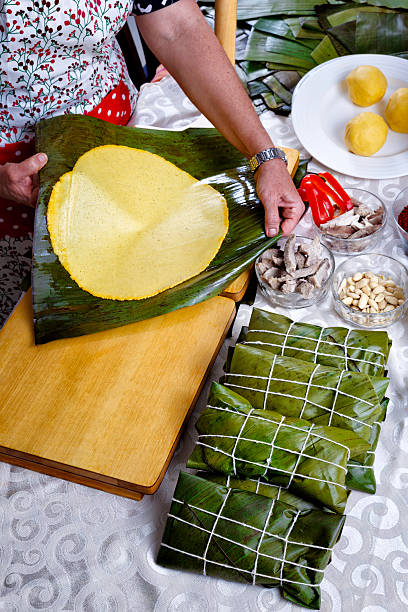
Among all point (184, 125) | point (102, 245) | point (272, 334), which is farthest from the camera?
point (184, 125)

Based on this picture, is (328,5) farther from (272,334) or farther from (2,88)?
(272,334)

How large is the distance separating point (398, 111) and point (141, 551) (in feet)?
3.71

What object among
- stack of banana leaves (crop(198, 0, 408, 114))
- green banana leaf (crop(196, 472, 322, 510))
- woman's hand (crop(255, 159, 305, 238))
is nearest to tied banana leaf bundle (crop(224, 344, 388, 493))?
green banana leaf (crop(196, 472, 322, 510))

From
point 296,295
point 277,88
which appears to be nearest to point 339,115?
point 277,88

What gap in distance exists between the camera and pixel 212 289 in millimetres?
1143

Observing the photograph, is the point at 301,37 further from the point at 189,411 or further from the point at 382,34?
the point at 189,411

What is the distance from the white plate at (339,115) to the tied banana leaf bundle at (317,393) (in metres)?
0.59

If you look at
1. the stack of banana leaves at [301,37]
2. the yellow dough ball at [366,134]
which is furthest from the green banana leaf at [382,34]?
the yellow dough ball at [366,134]

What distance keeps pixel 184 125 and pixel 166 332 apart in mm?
681

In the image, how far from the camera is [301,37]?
5.47 ft

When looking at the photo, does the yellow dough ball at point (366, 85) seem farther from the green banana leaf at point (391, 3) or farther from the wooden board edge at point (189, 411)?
the wooden board edge at point (189, 411)

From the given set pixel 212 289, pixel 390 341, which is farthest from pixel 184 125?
pixel 390 341

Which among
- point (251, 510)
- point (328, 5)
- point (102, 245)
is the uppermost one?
point (328, 5)

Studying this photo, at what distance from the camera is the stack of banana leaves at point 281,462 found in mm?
815
